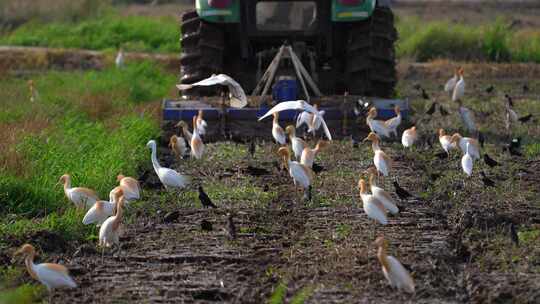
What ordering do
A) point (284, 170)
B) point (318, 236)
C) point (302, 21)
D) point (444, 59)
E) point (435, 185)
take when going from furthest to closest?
point (444, 59) → point (302, 21) → point (284, 170) → point (435, 185) → point (318, 236)

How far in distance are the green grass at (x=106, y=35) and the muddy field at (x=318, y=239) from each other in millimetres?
13076

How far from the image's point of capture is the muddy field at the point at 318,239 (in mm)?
7016

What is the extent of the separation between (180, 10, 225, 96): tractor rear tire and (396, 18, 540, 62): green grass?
9.30m

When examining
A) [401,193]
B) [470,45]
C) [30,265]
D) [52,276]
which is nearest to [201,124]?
[401,193]

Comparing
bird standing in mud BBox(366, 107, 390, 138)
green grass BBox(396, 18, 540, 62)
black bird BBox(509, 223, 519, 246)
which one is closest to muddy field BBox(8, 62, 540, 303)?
black bird BBox(509, 223, 519, 246)

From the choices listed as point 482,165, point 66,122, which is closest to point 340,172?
point 482,165

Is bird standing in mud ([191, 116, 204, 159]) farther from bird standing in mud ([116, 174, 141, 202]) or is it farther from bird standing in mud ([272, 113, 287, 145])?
bird standing in mud ([116, 174, 141, 202])

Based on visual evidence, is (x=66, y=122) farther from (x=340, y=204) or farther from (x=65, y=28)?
(x=65, y=28)

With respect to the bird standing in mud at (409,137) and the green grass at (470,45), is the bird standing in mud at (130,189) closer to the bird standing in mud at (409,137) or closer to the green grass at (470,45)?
the bird standing in mud at (409,137)

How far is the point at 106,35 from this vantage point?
85.5 ft

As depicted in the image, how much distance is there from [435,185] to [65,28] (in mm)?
17191

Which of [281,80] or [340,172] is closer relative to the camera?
[340,172]

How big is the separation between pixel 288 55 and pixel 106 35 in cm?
1324

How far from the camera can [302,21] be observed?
14805 mm
